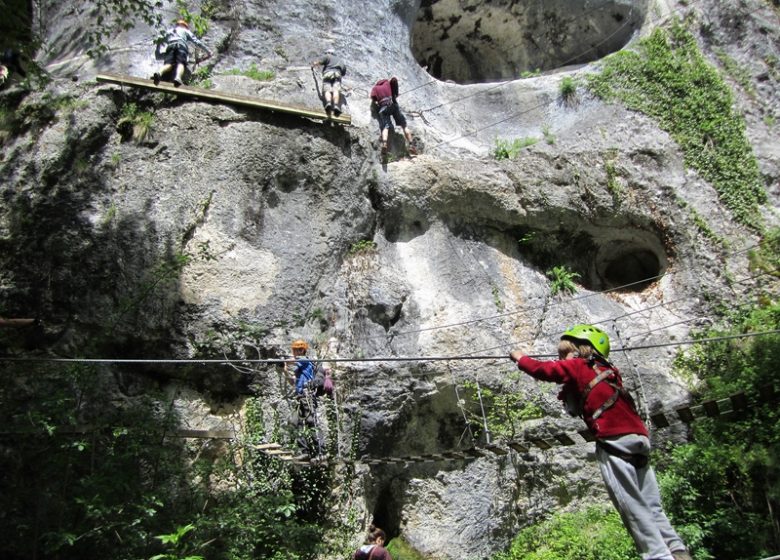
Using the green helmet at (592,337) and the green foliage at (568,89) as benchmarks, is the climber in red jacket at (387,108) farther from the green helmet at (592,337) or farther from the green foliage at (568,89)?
the green helmet at (592,337)

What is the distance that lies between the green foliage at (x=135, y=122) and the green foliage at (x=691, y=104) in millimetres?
8091

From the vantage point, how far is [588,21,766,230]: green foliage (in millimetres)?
12828

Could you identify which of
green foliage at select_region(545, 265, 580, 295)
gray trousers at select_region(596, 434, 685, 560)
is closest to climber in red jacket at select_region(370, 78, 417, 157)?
green foliage at select_region(545, 265, 580, 295)

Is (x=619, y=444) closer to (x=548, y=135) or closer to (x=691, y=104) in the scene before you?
(x=548, y=135)

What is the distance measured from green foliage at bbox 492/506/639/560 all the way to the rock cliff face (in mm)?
268

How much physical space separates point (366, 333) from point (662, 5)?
32.4 ft

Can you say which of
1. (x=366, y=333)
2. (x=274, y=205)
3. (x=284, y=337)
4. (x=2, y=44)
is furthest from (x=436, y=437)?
(x=2, y=44)

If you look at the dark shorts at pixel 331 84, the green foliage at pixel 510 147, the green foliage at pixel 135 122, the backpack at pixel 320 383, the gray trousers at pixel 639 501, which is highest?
the dark shorts at pixel 331 84

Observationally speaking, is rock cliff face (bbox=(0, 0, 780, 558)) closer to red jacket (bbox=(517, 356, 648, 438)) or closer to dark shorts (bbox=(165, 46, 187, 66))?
dark shorts (bbox=(165, 46, 187, 66))

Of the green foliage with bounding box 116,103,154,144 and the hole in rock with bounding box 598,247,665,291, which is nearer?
the green foliage with bounding box 116,103,154,144

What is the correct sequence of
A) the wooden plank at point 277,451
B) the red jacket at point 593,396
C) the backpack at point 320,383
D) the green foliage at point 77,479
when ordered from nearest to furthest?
the red jacket at point 593,396
the green foliage at point 77,479
the wooden plank at point 277,451
the backpack at point 320,383

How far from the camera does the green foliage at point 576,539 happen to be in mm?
8633

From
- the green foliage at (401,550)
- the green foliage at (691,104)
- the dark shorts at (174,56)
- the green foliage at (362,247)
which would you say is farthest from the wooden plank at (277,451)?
the green foliage at (691,104)

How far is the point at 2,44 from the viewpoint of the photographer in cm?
859
